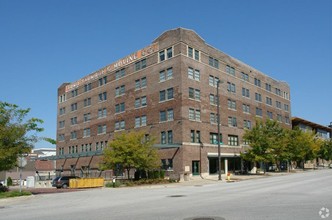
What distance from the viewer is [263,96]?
67.6 meters

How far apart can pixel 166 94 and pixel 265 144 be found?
48.4 ft

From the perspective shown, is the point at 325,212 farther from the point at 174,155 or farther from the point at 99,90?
the point at 99,90

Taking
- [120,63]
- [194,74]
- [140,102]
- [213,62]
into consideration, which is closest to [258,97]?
[213,62]

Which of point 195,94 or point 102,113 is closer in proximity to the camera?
point 195,94

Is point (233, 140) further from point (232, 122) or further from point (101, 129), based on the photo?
point (101, 129)

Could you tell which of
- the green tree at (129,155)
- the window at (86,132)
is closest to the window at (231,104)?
the green tree at (129,155)

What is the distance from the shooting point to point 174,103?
4797 cm

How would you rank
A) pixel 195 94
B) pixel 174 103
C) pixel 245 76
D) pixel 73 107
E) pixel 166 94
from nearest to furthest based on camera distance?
pixel 174 103 → pixel 195 94 → pixel 166 94 → pixel 245 76 → pixel 73 107

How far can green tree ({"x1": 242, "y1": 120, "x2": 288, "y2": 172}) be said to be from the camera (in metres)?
49.2

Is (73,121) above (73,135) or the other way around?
above

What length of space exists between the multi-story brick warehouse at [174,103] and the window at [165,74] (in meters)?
0.13

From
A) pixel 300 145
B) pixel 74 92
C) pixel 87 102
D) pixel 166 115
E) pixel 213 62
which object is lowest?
pixel 300 145

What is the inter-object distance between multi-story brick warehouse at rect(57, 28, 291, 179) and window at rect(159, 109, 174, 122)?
130 millimetres

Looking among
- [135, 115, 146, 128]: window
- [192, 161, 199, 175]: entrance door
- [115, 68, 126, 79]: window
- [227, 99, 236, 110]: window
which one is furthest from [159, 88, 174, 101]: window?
[227, 99, 236, 110]: window
